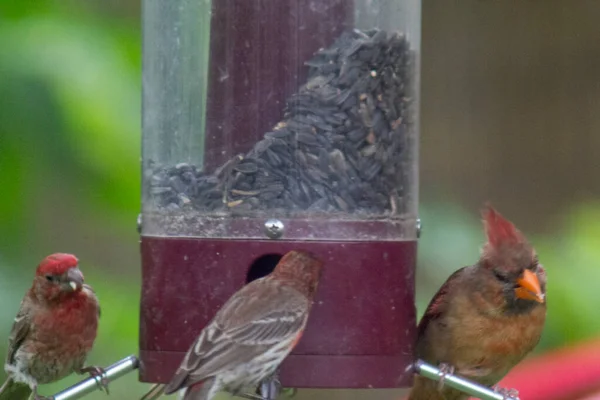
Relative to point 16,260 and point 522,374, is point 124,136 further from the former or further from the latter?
point 522,374

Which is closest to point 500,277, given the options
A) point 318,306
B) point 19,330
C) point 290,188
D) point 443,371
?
point 443,371

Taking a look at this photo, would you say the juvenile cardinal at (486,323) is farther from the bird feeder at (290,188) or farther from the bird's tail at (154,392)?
the bird's tail at (154,392)

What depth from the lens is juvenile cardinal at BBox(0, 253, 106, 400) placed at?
Answer: 263 inches

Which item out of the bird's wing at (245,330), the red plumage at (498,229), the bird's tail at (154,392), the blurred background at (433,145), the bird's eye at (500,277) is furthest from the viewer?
the blurred background at (433,145)

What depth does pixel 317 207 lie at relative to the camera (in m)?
5.77

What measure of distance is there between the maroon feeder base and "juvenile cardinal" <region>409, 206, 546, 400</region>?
18.4 inches

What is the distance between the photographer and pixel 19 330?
678cm

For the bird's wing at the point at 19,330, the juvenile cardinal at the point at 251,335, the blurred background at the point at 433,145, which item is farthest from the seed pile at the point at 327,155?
the bird's wing at the point at 19,330

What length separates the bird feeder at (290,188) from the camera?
18.7ft

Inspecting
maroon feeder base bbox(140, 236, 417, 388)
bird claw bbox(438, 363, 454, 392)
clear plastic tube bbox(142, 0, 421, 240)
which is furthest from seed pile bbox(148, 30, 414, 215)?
bird claw bbox(438, 363, 454, 392)

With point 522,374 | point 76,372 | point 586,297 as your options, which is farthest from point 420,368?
point 76,372

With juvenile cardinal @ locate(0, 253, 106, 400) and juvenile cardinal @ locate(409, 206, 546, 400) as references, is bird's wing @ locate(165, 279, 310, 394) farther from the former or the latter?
juvenile cardinal @ locate(0, 253, 106, 400)

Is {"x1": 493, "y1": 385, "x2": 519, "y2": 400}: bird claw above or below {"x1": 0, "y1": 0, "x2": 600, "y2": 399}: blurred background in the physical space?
below

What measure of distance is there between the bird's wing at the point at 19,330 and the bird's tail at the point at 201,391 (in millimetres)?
1473
